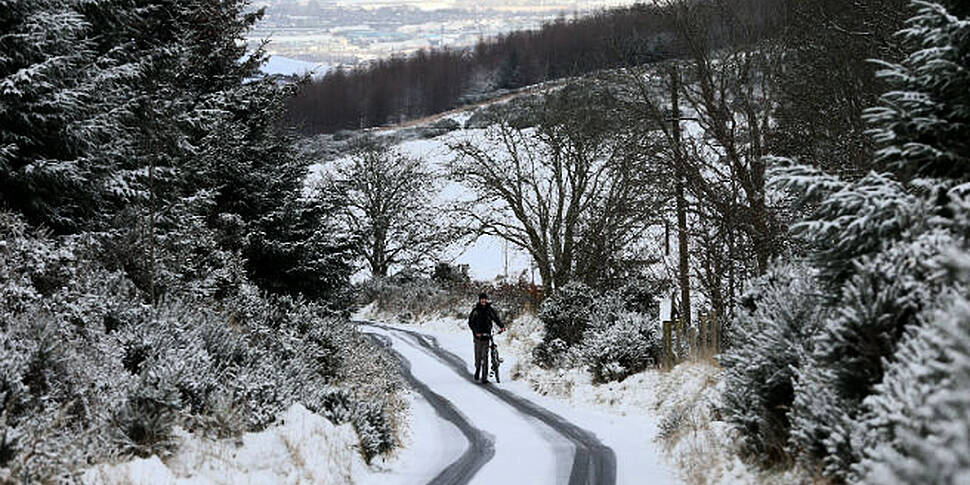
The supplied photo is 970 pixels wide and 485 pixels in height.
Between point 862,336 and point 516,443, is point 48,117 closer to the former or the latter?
point 516,443

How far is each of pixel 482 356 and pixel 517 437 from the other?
284 inches

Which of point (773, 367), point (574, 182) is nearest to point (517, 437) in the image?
point (773, 367)

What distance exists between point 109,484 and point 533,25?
93.3 m

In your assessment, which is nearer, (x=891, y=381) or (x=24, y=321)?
(x=891, y=381)

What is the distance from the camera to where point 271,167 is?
1855 cm

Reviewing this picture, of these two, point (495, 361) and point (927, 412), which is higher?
point (927, 412)

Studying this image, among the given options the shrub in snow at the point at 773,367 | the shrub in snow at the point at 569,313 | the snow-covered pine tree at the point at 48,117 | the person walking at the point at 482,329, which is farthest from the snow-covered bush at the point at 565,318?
the shrub in snow at the point at 773,367

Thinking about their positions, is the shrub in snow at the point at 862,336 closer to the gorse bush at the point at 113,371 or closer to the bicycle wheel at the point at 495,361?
the gorse bush at the point at 113,371

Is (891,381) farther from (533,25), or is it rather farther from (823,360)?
(533,25)

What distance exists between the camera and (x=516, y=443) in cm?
1111

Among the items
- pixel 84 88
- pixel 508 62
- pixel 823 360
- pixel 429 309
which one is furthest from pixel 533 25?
pixel 823 360

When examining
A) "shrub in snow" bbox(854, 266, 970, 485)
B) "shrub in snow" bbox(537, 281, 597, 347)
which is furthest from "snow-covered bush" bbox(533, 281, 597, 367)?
"shrub in snow" bbox(854, 266, 970, 485)

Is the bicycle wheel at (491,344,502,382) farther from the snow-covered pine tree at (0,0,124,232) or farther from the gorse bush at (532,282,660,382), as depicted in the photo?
the snow-covered pine tree at (0,0,124,232)

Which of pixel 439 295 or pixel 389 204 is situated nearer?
pixel 439 295
